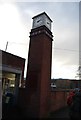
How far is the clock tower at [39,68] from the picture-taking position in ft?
28.2

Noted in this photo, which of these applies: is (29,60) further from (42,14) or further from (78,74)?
(78,74)

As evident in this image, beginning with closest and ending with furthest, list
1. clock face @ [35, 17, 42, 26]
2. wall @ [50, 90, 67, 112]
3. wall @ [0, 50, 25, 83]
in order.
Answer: clock face @ [35, 17, 42, 26] < wall @ [50, 90, 67, 112] < wall @ [0, 50, 25, 83]

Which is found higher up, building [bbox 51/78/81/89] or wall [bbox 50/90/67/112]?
wall [bbox 50/90/67/112]

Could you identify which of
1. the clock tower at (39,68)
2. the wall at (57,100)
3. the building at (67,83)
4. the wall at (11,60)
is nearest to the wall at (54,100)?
the wall at (57,100)

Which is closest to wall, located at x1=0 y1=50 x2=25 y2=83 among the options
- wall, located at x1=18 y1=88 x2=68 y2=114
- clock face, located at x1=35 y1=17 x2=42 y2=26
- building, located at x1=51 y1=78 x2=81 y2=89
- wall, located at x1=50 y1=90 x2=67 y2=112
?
wall, located at x1=18 y1=88 x2=68 y2=114

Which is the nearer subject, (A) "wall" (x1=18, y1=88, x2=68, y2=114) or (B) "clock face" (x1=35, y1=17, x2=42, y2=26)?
(A) "wall" (x1=18, y1=88, x2=68, y2=114)

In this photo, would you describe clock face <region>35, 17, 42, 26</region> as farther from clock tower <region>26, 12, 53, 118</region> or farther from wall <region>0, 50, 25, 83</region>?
wall <region>0, 50, 25, 83</region>

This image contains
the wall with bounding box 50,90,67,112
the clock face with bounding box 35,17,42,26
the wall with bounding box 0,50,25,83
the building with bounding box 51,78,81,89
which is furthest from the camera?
the building with bounding box 51,78,81,89

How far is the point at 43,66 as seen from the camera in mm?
9039

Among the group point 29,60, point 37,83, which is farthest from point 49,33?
point 37,83

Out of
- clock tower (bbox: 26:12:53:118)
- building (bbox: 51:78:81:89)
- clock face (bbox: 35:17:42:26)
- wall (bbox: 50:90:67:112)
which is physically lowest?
building (bbox: 51:78:81:89)

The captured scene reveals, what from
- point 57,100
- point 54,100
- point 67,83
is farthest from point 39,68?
point 67,83

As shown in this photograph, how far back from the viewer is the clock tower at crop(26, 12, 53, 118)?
28.2 feet

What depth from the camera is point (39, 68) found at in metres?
8.92
